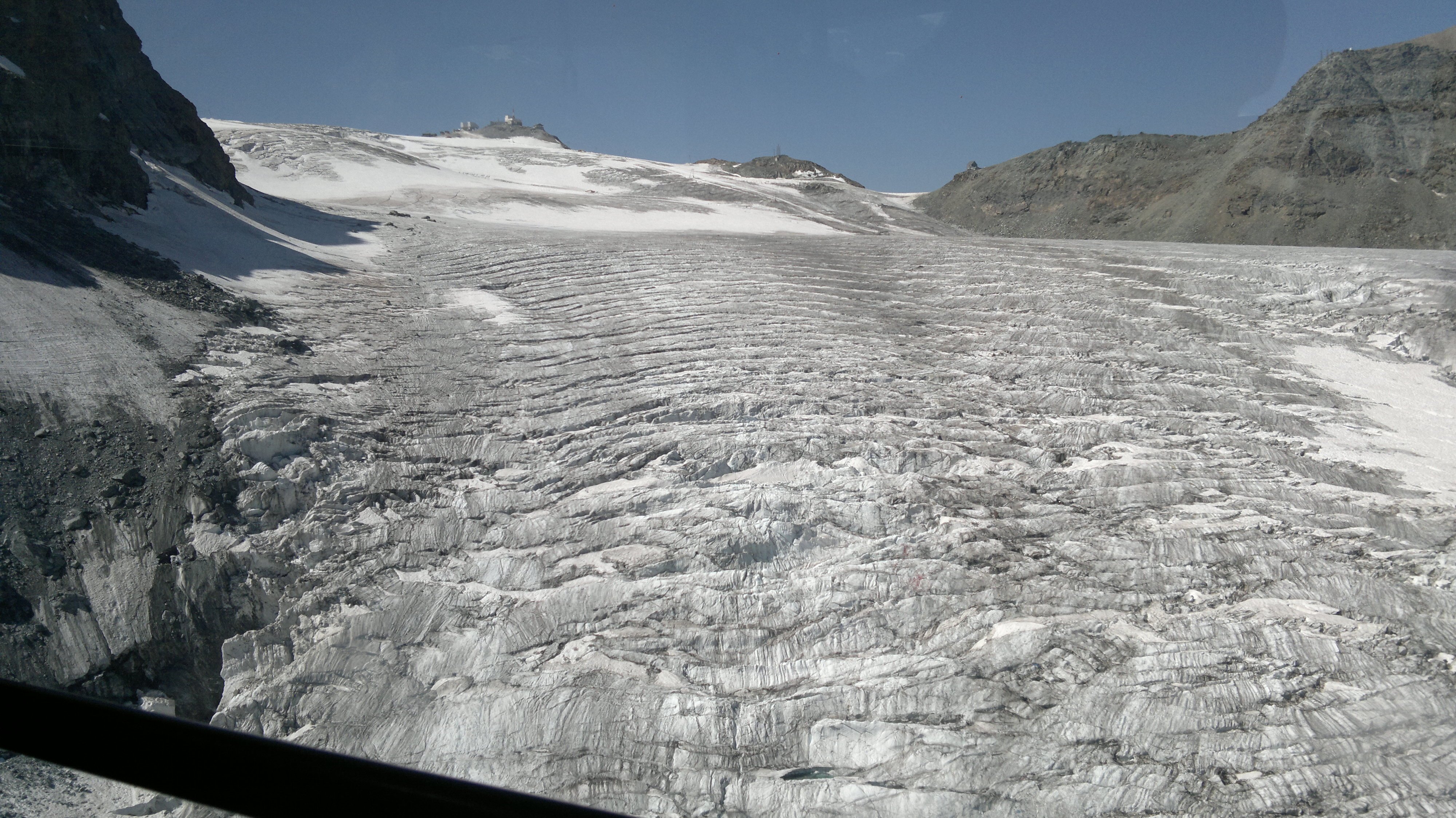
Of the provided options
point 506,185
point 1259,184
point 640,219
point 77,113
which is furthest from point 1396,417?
point 1259,184

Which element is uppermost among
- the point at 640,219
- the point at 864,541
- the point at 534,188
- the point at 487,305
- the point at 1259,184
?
the point at 1259,184

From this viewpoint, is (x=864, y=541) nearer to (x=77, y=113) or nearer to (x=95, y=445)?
A: (x=95, y=445)

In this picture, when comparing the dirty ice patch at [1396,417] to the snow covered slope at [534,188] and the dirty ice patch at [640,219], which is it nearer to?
the dirty ice patch at [640,219]

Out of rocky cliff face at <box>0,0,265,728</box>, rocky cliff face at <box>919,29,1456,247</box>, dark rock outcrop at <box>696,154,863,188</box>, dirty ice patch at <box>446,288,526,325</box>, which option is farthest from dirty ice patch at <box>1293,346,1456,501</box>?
dark rock outcrop at <box>696,154,863,188</box>

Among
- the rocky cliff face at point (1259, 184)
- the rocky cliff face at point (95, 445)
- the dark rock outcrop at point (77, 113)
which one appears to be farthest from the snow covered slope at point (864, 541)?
the rocky cliff face at point (1259, 184)

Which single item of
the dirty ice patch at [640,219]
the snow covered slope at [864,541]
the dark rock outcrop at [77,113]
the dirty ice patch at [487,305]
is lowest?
the snow covered slope at [864,541]

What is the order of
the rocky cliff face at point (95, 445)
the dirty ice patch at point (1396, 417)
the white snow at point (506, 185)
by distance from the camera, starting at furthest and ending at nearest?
the white snow at point (506, 185) < the dirty ice patch at point (1396, 417) < the rocky cliff face at point (95, 445)

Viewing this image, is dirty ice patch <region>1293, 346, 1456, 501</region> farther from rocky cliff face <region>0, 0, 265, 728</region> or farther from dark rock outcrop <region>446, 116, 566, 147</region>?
dark rock outcrop <region>446, 116, 566, 147</region>
